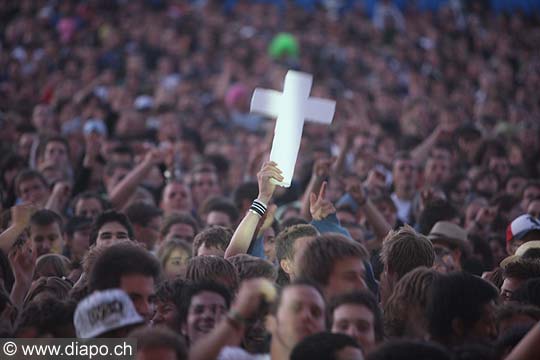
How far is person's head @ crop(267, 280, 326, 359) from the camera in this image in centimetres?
445

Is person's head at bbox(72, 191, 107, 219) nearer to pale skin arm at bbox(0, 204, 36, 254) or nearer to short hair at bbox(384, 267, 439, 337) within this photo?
pale skin arm at bbox(0, 204, 36, 254)

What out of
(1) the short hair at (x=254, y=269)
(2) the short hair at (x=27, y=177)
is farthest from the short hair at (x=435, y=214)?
(2) the short hair at (x=27, y=177)

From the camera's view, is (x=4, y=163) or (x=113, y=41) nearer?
(x=4, y=163)

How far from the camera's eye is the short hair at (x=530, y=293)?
5.55 m

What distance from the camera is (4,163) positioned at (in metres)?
10.6

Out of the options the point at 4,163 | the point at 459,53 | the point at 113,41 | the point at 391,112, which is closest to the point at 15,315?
the point at 4,163

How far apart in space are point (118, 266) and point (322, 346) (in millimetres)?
1182

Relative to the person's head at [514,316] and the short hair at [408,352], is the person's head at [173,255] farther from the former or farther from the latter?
the short hair at [408,352]

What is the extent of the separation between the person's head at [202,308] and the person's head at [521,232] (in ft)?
10.5

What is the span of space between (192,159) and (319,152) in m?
1.78

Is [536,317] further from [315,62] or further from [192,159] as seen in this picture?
[315,62]

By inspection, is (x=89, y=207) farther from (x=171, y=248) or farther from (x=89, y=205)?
(x=171, y=248)

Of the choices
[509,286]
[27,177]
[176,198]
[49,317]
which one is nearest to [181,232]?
[176,198]

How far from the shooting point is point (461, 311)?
4711 millimetres
